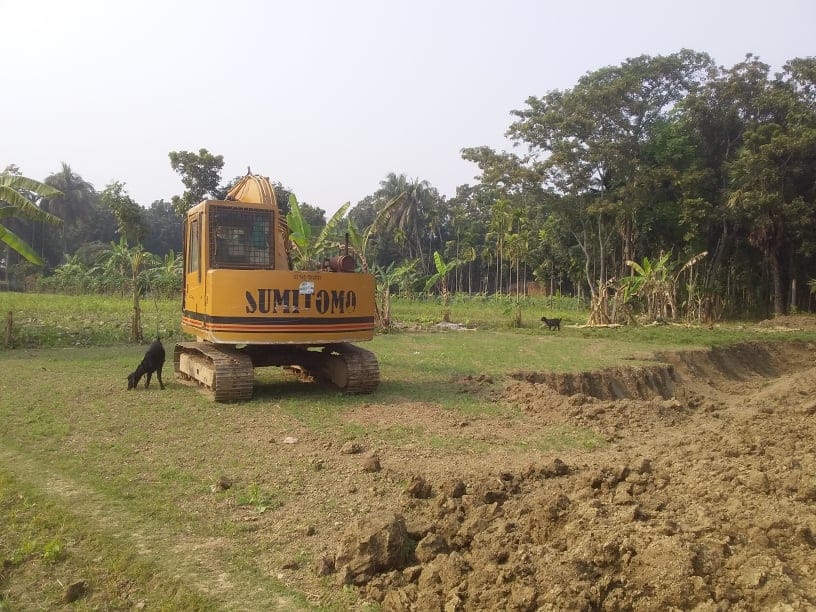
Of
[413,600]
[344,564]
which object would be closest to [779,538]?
[413,600]

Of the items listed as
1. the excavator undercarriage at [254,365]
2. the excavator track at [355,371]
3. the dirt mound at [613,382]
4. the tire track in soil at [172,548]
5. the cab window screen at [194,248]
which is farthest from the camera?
the dirt mound at [613,382]

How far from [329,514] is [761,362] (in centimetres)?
1650

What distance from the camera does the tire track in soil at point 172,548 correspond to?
3533mm

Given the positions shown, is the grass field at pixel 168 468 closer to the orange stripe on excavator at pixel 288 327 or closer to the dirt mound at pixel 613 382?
the dirt mound at pixel 613 382

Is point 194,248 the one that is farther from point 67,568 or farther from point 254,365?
point 67,568

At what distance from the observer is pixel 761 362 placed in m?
17.7

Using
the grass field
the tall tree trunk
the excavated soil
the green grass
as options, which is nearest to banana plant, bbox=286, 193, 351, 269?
the grass field

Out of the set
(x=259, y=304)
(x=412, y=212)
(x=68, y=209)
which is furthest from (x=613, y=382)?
(x=68, y=209)

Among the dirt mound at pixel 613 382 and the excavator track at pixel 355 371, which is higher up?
the excavator track at pixel 355 371

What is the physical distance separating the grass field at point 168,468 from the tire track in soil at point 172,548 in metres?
0.01

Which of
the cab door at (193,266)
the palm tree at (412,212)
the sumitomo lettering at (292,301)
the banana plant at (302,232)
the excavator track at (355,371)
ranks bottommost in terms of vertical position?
the excavator track at (355,371)

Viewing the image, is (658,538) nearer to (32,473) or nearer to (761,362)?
(32,473)

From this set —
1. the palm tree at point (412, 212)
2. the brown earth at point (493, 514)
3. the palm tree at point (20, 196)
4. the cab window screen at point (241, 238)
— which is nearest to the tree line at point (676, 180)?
the palm tree at point (20, 196)

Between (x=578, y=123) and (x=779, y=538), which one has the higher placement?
(x=578, y=123)
